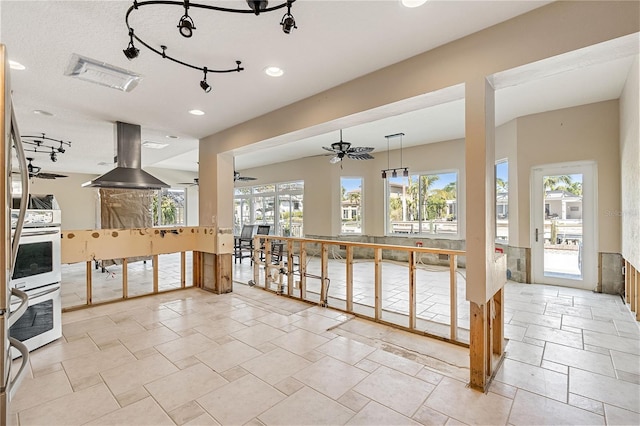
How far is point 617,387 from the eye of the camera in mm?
2279

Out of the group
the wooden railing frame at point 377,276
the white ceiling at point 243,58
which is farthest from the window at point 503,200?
the wooden railing frame at point 377,276

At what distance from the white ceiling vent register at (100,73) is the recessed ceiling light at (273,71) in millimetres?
1287

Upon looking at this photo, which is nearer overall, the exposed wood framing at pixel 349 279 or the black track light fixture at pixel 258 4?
the black track light fixture at pixel 258 4

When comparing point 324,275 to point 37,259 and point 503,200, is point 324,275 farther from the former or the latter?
point 503,200

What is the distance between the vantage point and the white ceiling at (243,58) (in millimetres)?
2064

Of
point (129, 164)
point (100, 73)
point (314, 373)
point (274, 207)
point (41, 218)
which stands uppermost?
point (100, 73)

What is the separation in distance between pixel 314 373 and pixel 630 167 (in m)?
4.52

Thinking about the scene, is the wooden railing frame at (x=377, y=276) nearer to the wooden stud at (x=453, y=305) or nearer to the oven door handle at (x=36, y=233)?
the wooden stud at (x=453, y=305)

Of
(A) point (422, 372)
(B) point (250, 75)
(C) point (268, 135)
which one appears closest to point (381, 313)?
(A) point (422, 372)

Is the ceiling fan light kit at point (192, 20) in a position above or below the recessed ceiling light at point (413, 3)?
below

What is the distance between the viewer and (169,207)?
10578 millimetres

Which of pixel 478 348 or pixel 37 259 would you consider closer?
pixel 478 348

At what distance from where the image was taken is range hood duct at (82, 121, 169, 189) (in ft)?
14.0

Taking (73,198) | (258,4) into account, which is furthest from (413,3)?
(73,198)
